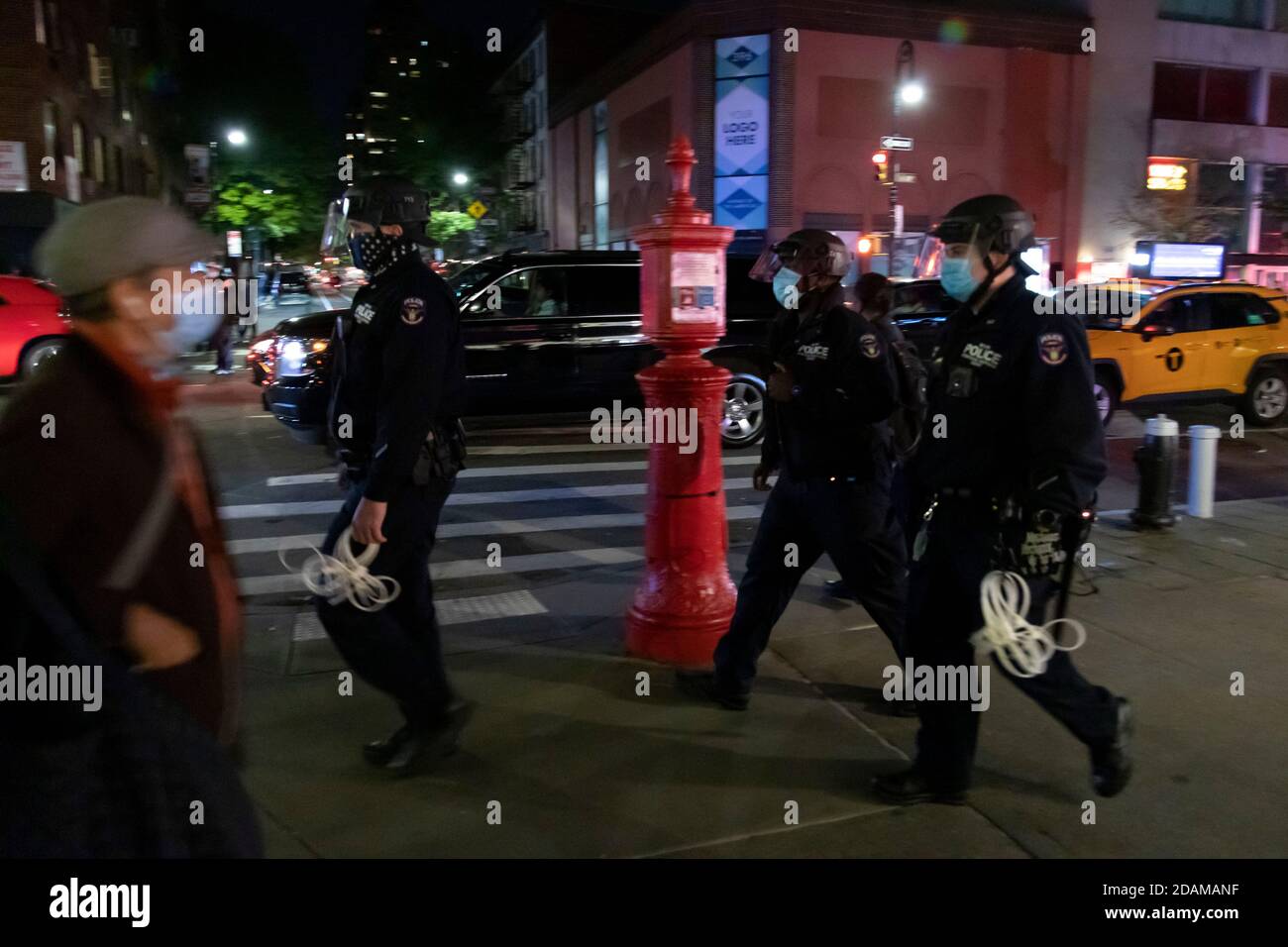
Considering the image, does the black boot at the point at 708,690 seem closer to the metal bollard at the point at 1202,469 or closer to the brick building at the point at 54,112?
the metal bollard at the point at 1202,469

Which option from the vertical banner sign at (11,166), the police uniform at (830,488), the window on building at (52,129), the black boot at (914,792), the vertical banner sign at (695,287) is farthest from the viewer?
the window on building at (52,129)

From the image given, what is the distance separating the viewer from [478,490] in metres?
8.85

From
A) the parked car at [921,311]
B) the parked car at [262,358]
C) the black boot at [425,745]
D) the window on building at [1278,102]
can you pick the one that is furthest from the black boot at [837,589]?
the window on building at [1278,102]

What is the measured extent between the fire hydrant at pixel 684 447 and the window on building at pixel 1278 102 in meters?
33.8

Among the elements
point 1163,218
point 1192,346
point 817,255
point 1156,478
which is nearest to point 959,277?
point 817,255

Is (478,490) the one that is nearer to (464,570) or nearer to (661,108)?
(464,570)

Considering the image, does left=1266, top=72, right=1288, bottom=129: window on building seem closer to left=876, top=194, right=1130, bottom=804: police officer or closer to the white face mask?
left=876, top=194, right=1130, bottom=804: police officer

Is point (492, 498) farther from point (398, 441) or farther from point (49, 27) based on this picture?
point (49, 27)

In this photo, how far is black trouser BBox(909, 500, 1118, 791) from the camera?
3332 millimetres

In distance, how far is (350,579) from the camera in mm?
3521

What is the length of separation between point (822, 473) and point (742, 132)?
23410 mm

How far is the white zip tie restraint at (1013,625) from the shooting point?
3.21 m

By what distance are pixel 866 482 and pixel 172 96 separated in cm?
5102

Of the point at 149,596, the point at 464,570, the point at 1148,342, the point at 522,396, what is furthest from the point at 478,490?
the point at 1148,342
